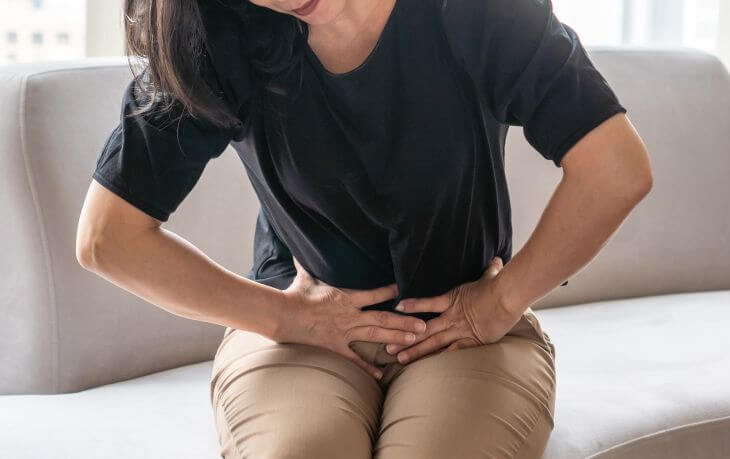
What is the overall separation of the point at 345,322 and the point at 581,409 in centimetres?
37

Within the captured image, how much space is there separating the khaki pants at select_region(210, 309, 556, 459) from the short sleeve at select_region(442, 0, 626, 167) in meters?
0.27

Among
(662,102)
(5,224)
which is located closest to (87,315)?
(5,224)

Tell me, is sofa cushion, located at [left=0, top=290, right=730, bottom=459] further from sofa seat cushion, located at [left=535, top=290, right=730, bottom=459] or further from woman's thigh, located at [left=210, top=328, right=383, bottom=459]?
woman's thigh, located at [left=210, top=328, right=383, bottom=459]

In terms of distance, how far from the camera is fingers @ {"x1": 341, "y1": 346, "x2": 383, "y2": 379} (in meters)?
1.25

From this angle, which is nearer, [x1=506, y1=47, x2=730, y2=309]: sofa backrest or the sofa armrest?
the sofa armrest

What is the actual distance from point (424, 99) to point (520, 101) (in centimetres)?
12

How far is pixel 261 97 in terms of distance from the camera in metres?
1.22

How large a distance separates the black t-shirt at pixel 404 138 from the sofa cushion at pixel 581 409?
0.29m

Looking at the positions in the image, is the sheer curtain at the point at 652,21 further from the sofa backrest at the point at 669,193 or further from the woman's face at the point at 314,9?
the woman's face at the point at 314,9

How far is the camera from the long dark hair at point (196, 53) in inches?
45.1

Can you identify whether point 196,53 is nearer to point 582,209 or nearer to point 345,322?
point 345,322

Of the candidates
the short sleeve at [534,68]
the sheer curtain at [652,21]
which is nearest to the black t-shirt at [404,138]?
the short sleeve at [534,68]

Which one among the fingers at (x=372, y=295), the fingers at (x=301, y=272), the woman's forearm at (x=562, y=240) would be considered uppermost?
the woman's forearm at (x=562, y=240)

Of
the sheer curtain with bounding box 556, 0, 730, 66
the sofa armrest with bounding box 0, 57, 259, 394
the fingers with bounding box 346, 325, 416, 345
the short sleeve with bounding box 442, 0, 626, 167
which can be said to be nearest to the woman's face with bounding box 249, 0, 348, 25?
the short sleeve with bounding box 442, 0, 626, 167
